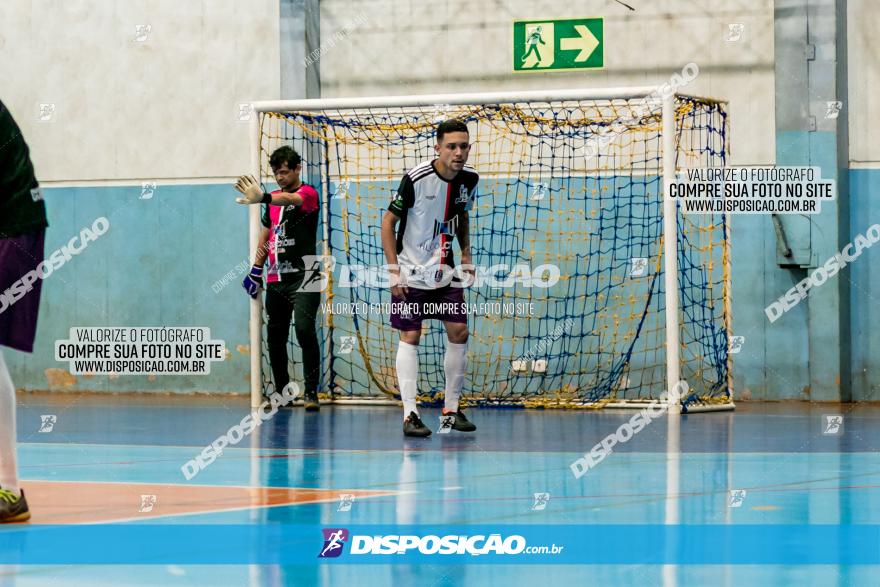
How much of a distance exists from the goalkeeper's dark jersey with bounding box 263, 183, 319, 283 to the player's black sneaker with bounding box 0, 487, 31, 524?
5.69 meters

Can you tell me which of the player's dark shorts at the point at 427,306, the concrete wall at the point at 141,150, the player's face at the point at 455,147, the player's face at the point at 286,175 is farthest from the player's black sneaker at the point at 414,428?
the concrete wall at the point at 141,150

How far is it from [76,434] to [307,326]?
→ 2.32m

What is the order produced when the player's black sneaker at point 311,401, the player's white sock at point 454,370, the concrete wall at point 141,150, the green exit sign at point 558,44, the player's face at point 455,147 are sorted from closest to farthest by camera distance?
the player's face at point 455,147, the player's white sock at point 454,370, the player's black sneaker at point 311,401, the green exit sign at point 558,44, the concrete wall at point 141,150

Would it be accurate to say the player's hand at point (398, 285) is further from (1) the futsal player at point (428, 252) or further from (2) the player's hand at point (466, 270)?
(2) the player's hand at point (466, 270)

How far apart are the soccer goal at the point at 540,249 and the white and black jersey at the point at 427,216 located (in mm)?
2696

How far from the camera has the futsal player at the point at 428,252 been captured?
8.32 m

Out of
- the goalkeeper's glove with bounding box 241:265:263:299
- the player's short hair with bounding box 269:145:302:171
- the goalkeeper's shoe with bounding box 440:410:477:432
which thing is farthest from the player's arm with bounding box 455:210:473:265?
the goalkeeper's glove with bounding box 241:265:263:299

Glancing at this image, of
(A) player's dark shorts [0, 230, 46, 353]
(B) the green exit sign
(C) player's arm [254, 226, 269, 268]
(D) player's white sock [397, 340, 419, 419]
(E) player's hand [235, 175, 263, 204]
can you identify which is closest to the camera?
(A) player's dark shorts [0, 230, 46, 353]

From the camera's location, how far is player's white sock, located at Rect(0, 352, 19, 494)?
4906 mm

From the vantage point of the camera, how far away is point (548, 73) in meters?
12.2

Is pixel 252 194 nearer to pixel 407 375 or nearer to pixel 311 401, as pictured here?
pixel 407 375

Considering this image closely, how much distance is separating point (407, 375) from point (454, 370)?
32 cm

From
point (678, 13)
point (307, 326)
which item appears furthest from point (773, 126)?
point (307, 326)

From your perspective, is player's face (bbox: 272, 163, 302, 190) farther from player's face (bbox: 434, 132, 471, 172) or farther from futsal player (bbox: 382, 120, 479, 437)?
player's face (bbox: 434, 132, 471, 172)
